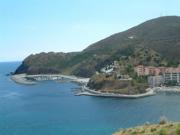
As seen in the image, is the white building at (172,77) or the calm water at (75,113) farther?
the white building at (172,77)

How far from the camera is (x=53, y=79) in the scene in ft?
378

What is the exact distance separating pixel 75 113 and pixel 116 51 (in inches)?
2283

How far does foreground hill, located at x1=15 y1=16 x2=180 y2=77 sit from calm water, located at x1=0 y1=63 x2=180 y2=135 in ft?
97.5

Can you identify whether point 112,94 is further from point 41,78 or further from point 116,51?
point 41,78

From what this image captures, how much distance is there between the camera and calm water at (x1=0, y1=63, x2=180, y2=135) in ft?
146

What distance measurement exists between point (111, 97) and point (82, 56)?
5703 cm

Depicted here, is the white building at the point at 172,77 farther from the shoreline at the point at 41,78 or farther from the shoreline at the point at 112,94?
the shoreline at the point at 41,78

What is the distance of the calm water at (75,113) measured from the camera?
146 ft

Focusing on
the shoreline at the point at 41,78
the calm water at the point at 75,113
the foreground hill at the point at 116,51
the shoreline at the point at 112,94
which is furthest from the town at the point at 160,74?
the shoreline at the point at 41,78

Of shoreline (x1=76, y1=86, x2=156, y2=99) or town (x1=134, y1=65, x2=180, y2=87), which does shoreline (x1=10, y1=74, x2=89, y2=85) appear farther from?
shoreline (x1=76, y1=86, x2=156, y2=99)

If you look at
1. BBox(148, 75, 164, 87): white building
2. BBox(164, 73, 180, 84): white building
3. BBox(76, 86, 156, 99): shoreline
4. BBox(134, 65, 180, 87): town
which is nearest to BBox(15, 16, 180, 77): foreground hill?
BBox(134, 65, 180, 87): town

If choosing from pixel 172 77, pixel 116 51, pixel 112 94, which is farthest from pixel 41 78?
pixel 112 94

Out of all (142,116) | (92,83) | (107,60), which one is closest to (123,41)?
(107,60)

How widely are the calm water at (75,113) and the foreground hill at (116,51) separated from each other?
97.5ft
